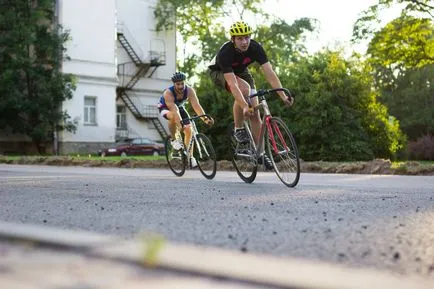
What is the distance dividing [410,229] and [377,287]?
1997 millimetres

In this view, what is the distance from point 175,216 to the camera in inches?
206

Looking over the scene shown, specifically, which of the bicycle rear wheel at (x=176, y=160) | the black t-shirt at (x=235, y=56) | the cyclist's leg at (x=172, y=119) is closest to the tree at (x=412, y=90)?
the bicycle rear wheel at (x=176, y=160)

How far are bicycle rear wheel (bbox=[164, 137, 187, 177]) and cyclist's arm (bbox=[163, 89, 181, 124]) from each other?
0.60 metres

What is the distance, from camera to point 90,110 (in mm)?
45375

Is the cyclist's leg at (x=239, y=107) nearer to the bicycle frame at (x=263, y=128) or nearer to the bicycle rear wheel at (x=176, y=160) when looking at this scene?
the bicycle frame at (x=263, y=128)

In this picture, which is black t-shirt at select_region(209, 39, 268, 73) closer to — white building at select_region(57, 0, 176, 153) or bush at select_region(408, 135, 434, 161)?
bush at select_region(408, 135, 434, 161)

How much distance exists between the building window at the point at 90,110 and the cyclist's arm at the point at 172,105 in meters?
33.3

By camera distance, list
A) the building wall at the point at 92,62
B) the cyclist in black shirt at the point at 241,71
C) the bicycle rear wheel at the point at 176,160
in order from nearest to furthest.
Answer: the cyclist in black shirt at the point at 241,71, the bicycle rear wheel at the point at 176,160, the building wall at the point at 92,62

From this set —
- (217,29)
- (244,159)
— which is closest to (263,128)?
(244,159)

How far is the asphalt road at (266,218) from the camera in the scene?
3.60m

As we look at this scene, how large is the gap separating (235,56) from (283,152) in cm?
141

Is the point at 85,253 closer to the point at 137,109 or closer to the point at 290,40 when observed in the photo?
the point at 137,109

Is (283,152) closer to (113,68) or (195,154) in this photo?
(195,154)

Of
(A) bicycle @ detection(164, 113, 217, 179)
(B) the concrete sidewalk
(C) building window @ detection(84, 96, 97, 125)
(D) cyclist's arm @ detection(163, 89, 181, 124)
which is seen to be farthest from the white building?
(B) the concrete sidewalk
